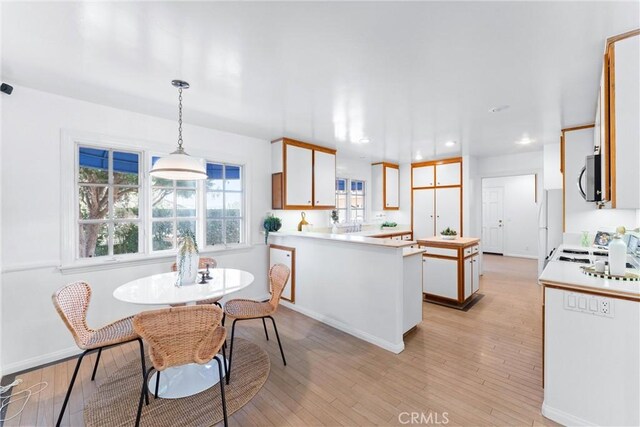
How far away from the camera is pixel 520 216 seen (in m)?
7.73

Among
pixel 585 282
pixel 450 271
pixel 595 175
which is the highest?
pixel 595 175

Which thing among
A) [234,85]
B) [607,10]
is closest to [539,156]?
[607,10]

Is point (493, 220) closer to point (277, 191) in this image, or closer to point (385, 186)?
point (385, 186)

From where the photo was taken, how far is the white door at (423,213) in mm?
6062

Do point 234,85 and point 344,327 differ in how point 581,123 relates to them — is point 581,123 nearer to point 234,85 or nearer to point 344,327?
point 344,327

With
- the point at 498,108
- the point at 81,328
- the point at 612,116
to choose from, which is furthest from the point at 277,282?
the point at 498,108

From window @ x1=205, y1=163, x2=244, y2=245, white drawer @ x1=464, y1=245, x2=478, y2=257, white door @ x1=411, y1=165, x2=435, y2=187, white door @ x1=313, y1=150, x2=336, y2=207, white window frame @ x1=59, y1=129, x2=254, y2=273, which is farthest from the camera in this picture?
white door @ x1=411, y1=165, x2=435, y2=187

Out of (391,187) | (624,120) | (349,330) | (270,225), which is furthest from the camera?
(391,187)

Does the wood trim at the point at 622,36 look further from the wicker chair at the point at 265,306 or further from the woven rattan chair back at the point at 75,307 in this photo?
the woven rattan chair back at the point at 75,307

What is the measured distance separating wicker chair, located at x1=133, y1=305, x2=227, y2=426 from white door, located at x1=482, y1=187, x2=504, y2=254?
8.67 meters

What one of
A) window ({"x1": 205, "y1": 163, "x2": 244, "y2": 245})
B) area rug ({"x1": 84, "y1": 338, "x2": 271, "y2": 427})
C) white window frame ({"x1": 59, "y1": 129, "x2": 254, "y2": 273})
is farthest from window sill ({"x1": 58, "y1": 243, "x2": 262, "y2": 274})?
area rug ({"x1": 84, "y1": 338, "x2": 271, "y2": 427})

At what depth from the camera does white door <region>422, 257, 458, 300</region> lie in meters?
3.88

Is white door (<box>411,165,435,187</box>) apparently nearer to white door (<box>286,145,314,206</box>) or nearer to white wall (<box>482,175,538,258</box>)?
white door (<box>286,145,314,206</box>)

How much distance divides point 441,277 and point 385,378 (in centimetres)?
213
